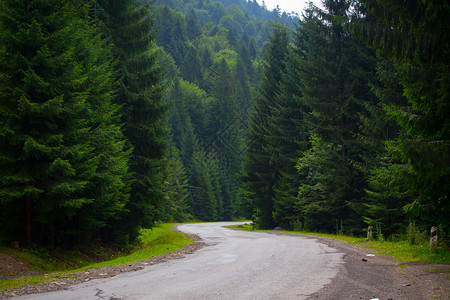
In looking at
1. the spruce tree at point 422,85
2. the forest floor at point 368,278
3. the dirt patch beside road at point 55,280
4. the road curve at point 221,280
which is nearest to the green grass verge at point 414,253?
the forest floor at point 368,278

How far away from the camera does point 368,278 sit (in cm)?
862

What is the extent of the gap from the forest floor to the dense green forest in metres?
1.61

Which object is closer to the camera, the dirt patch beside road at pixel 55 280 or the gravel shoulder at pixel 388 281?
the gravel shoulder at pixel 388 281

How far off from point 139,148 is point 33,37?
32.9 feet

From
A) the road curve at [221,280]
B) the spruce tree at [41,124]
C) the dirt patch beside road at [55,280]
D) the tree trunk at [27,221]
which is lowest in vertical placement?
the dirt patch beside road at [55,280]

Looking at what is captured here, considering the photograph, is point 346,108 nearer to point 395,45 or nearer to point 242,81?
point 395,45

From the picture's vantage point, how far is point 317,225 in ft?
89.8

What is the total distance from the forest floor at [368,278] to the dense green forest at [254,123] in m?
1.61

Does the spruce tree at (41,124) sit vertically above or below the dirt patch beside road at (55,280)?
above

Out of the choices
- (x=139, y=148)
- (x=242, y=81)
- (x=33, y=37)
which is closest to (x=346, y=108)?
(x=139, y=148)

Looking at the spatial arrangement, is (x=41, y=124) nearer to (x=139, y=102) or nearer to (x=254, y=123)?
(x=139, y=102)

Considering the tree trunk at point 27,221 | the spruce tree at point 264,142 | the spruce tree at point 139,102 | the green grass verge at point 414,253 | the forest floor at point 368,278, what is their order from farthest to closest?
the spruce tree at point 264,142 → the spruce tree at point 139,102 → the tree trunk at point 27,221 → the green grass verge at point 414,253 → the forest floor at point 368,278

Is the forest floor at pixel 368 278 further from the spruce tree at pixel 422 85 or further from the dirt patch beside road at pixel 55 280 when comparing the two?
the spruce tree at pixel 422 85

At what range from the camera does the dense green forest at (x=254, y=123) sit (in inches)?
365
